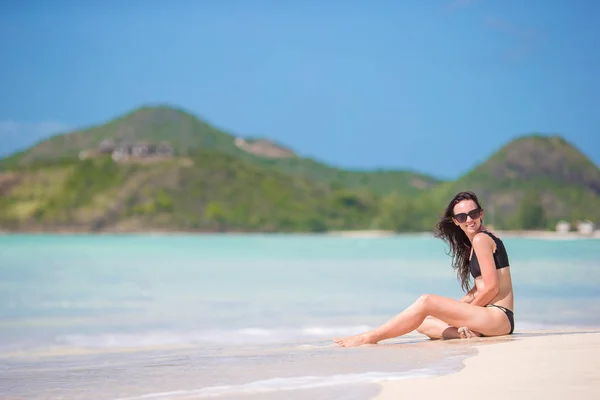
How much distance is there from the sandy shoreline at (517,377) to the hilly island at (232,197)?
121471 millimetres

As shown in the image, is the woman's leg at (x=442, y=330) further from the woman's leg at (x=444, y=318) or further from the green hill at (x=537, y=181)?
the green hill at (x=537, y=181)

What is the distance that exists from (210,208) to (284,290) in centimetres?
12140

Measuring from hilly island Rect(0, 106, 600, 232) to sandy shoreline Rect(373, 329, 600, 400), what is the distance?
121 m

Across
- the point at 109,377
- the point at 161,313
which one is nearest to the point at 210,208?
the point at 161,313

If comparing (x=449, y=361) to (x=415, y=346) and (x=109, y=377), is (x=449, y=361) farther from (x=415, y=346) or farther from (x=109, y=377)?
(x=109, y=377)

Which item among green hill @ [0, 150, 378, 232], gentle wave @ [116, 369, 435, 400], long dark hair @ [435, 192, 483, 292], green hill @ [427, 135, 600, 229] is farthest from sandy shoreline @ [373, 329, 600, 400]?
green hill @ [427, 135, 600, 229]

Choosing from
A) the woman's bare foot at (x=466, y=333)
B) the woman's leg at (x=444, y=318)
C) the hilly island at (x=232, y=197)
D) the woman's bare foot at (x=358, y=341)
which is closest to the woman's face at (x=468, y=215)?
the woman's leg at (x=444, y=318)

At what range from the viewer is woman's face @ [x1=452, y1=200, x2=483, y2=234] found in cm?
730

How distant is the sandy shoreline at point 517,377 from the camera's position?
514cm

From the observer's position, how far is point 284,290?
20750 millimetres

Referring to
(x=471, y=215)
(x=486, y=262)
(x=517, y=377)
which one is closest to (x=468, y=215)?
(x=471, y=215)

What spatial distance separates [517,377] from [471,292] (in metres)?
1.92

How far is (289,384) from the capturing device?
5844 millimetres

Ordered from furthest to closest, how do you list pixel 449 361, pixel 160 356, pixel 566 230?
pixel 566 230 → pixel 160 356 → pixel 449 361
